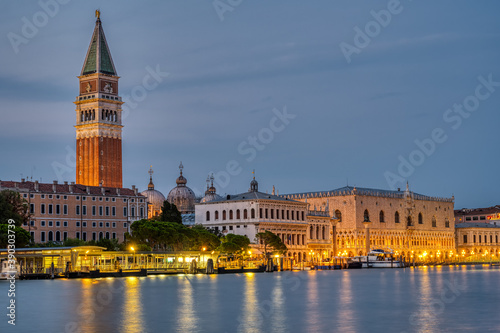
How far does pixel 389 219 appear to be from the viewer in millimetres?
127312

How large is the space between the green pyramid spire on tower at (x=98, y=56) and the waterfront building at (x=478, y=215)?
71354 mm

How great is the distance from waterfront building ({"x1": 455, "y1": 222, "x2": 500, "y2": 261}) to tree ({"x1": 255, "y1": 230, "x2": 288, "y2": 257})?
53.2m

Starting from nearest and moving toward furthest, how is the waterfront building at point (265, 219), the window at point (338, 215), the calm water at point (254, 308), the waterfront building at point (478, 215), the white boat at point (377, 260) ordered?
the calm water at point (254, 308) < the waterfront building at point (265, 219) < the white boat at point (377, 260) < the window at point (338, 215) < the waterfront building at point (478, 215)

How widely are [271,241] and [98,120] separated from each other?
1528 inches

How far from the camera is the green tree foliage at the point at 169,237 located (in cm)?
8200

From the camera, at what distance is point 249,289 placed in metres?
53.4

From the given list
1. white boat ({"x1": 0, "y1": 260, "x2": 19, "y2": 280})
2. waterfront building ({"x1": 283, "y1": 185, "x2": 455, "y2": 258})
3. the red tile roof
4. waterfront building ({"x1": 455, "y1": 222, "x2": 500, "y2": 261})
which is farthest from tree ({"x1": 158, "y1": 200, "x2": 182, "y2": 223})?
waterfront building ({"x1": 455, "y1": 222, "x2": 500, "y2": 261})

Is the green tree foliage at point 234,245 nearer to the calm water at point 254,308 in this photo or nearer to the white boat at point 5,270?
the white boat at point 5,270

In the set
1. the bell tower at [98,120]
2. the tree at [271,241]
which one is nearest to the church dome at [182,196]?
the bell tower at [98,120]

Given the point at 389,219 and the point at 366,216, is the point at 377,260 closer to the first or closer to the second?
the point at 366,216

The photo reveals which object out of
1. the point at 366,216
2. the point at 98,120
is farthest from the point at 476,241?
the point at 98,120

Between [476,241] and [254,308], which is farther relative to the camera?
[476,241]

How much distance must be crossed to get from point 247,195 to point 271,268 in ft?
55.9

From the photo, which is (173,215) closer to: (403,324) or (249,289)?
(249,289)
